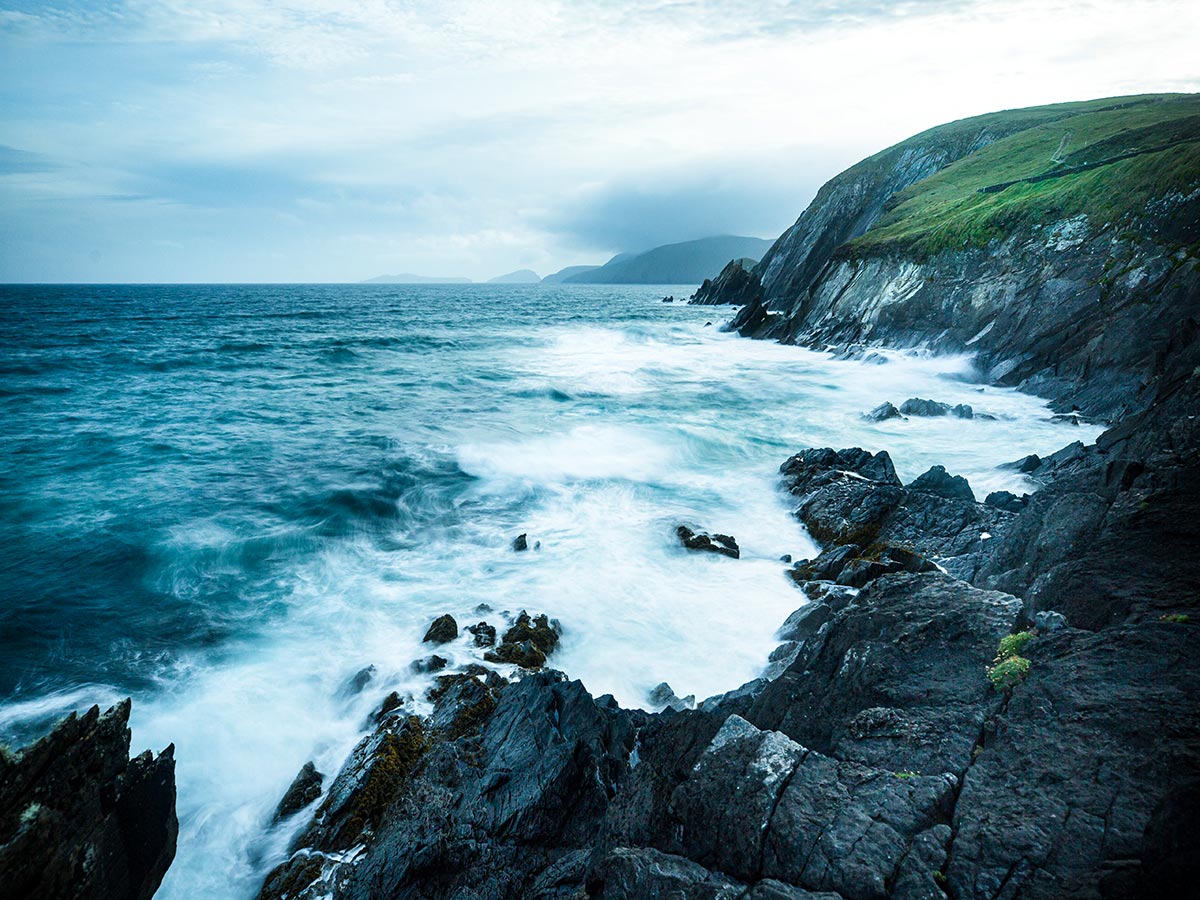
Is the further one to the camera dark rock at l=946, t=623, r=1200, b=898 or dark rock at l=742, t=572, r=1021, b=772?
dark rock at l=742, t=572, r=1021, b=772

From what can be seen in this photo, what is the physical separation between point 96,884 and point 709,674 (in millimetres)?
9804

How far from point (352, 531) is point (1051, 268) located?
40.3 metres

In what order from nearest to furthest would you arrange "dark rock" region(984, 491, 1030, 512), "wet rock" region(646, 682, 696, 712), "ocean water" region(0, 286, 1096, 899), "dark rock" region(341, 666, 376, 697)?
"wet rock" region(646, 682, 696, 712)
"ocean water" region(0, 286, 1096, 899)
"dark rock" region(341, 666, 376, 697)
"dark rock" region(984, 491, 1030, 512)

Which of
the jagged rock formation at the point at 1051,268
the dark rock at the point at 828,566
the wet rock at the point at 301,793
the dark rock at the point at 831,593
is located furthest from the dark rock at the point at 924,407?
the wet rock at the point at 301,793

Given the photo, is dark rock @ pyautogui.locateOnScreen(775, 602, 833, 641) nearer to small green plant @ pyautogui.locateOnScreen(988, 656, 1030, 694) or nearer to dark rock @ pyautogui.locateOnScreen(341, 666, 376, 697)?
small green plant @ pyautogui.locateOnScreen(988, 656, 1030, 694)

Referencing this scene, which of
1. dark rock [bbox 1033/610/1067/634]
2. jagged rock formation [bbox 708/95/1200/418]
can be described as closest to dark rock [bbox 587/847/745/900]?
dark rock [bbox 1033/610/1067/634]

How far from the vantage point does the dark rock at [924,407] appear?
2859 centimetres

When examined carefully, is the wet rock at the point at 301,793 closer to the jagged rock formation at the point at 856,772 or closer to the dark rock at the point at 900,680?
the jagged rock formation at the point at 856,772

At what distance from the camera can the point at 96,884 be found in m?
5.90

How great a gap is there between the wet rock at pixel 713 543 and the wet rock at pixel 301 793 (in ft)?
36.7

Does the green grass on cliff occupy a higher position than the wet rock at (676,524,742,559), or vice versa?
the green grass on cliff

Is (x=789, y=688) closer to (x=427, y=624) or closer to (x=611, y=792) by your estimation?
(x=611, y=792)

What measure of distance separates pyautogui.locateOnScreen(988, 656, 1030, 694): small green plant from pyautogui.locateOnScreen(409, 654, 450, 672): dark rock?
9.90 m

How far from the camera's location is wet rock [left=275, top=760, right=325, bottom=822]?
8.89 m
